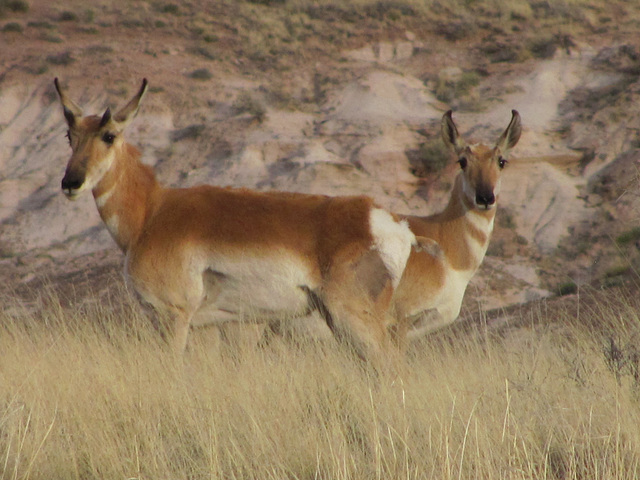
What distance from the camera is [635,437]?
3756mm

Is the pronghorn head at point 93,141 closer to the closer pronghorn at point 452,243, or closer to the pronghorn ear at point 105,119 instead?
the pronghorn ear at point 105,119

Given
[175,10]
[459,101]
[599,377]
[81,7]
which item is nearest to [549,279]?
[459,101]

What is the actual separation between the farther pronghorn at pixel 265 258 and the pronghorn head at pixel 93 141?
0.05 ft

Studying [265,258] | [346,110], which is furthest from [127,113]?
[346,110]

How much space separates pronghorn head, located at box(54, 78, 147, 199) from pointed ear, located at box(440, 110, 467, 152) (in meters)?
3.20

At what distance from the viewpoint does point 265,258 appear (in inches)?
233

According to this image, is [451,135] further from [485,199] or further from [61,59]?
[61,59]

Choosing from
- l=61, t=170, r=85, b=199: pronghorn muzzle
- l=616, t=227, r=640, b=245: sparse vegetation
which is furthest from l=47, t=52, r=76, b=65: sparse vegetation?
l=61, t=170, r=85, b=199: pronghorn muzzle

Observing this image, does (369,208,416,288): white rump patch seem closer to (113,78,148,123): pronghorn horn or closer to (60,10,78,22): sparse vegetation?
(113,78,148,123): pronghorn horn

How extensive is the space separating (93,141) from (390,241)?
2.50 m

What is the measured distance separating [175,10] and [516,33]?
9983 millimetres

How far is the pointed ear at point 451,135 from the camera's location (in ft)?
26.4

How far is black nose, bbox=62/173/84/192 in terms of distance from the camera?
19.9 ft

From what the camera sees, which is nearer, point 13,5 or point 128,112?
point 128,112
